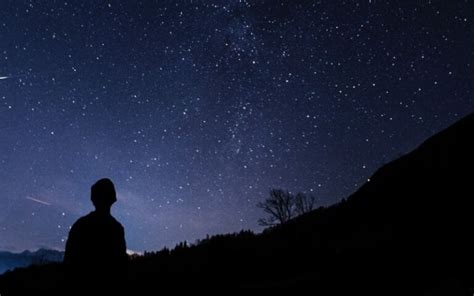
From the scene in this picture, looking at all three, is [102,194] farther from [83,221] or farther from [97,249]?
[97,249]

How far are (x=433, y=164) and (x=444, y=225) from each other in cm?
411

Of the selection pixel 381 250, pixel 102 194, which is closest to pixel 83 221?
pixel 102 194

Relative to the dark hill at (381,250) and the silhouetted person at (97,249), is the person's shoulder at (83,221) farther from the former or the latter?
the dark hill at (381,250)

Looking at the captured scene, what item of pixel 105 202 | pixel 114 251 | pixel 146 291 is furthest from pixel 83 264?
Answer: pixel 146 291

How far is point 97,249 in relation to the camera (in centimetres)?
352

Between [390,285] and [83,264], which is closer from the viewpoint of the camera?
[83,264]

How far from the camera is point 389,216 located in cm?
865

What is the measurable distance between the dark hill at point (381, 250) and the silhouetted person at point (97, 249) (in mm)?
2052

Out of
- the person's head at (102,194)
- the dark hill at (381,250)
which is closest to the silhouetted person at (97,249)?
the person's head at (102,194)

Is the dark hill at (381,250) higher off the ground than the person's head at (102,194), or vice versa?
the person's head at (102,194)

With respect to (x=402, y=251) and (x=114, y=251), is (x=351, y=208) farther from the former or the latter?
(x=114, y=251)

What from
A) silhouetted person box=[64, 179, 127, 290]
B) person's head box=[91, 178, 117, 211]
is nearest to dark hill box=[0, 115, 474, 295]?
silhouetted person box=[64, 179, 127, 290]

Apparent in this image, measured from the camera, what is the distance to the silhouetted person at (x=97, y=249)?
3453mm

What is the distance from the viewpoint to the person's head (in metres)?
3.67
